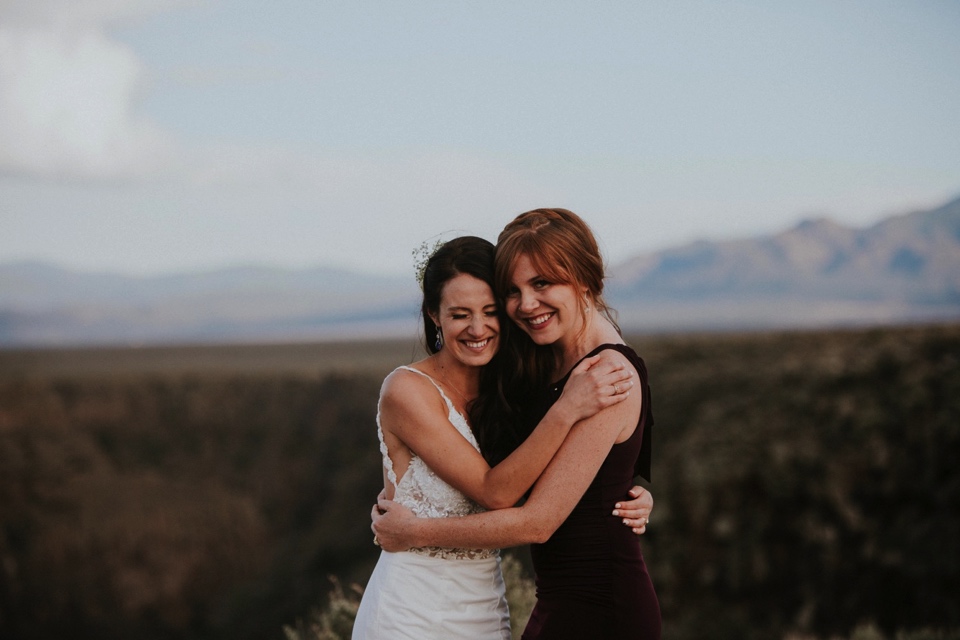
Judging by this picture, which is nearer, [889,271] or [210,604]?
[210,604]

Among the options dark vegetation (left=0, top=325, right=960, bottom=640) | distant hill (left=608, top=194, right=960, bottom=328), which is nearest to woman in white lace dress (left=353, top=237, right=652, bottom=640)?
dark vegetation (left=0, top=325, right=960, bottom=640)

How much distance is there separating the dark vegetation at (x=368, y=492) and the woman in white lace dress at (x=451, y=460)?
7.68 metres

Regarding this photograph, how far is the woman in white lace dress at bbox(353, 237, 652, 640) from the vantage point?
3035mm

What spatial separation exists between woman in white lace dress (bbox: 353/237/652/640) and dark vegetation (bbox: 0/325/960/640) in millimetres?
7680

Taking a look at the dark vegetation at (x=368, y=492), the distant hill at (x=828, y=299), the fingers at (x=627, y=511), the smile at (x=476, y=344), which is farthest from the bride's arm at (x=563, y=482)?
the distant hill at (x=828, y=299)

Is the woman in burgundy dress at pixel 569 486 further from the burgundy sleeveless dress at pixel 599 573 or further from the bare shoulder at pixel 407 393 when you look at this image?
the bare shoulder at pixel 407 393

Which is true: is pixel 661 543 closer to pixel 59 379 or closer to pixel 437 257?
pixel 437 257

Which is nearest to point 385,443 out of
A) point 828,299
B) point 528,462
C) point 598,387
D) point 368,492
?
point 528,462

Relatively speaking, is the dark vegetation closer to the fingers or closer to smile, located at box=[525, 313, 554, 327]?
the fingers

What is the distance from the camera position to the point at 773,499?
11.5m

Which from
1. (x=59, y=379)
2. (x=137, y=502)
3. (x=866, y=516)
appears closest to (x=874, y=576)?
(x=866, y=516)

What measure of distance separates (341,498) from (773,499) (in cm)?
1111

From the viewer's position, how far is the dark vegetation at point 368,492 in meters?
10.7

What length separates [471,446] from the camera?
10.5ft
